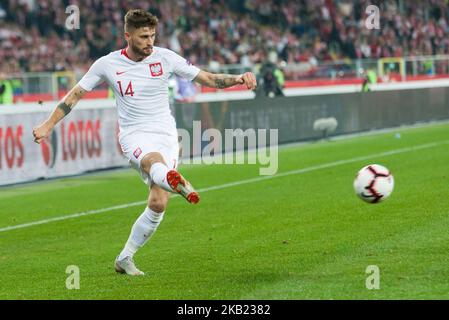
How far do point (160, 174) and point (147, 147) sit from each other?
589 millimetres

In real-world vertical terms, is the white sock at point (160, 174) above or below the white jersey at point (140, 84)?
below

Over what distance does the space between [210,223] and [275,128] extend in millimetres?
14644

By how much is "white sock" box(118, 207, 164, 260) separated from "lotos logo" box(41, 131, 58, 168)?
428 inches

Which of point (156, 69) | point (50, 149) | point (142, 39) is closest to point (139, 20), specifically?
point (142, 39)

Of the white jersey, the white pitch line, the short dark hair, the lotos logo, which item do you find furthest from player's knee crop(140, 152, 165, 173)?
the lotos logo

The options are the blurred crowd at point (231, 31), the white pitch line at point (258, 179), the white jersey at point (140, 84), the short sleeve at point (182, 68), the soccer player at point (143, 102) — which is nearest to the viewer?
the soccer player at point (143, 102)

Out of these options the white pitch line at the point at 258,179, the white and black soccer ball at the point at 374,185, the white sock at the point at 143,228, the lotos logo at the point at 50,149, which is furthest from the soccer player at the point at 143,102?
the lotos logo at the point at 50,149

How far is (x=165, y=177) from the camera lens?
948 cm

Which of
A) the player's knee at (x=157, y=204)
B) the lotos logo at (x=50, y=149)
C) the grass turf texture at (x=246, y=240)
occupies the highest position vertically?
the player's knee at (x=157, y=204)

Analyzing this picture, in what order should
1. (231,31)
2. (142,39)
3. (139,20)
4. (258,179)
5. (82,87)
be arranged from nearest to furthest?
1. (139,20)
2. (142,39)
3. (82,87)
4. (258,179)
5. (231,31)

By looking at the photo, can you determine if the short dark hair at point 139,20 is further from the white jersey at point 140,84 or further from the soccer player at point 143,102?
the white jersey at point 140,84

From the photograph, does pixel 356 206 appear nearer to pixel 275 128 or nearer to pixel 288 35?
pixel 275 128

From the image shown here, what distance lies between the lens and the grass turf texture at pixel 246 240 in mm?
9281

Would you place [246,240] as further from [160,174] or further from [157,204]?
[160,174]
